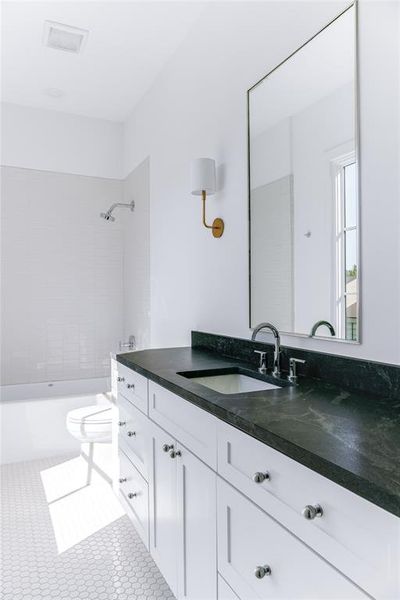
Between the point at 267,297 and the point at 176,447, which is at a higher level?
the point at 267,297

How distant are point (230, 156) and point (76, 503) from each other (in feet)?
7.11

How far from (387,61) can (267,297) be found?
0.99 meters

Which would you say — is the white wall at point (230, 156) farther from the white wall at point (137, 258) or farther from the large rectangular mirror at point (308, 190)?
the white wall at point (137, 258)

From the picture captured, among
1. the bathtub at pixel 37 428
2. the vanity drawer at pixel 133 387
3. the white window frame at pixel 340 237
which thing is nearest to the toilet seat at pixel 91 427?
the bathtub at pixel 37 428

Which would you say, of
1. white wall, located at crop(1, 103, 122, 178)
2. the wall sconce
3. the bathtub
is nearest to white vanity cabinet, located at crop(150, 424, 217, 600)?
the wall sconce

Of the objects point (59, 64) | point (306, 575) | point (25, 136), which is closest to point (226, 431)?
point (306, 575)

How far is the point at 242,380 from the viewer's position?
72.1 inches

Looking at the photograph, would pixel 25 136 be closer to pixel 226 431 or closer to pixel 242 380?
pixel 242 380

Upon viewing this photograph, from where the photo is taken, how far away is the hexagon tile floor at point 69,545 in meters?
1.83

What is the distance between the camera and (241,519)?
1.14 metres

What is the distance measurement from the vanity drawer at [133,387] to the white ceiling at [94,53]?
2066 mm

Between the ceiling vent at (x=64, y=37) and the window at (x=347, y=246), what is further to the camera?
the ceiling vent at (x=64, y=37)

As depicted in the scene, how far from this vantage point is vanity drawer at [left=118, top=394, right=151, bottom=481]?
187 centimetres

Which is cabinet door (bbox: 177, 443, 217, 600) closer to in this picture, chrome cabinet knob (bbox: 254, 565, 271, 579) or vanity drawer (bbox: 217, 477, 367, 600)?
vanity drawer (bbox: 217, 477, 367, 600)
